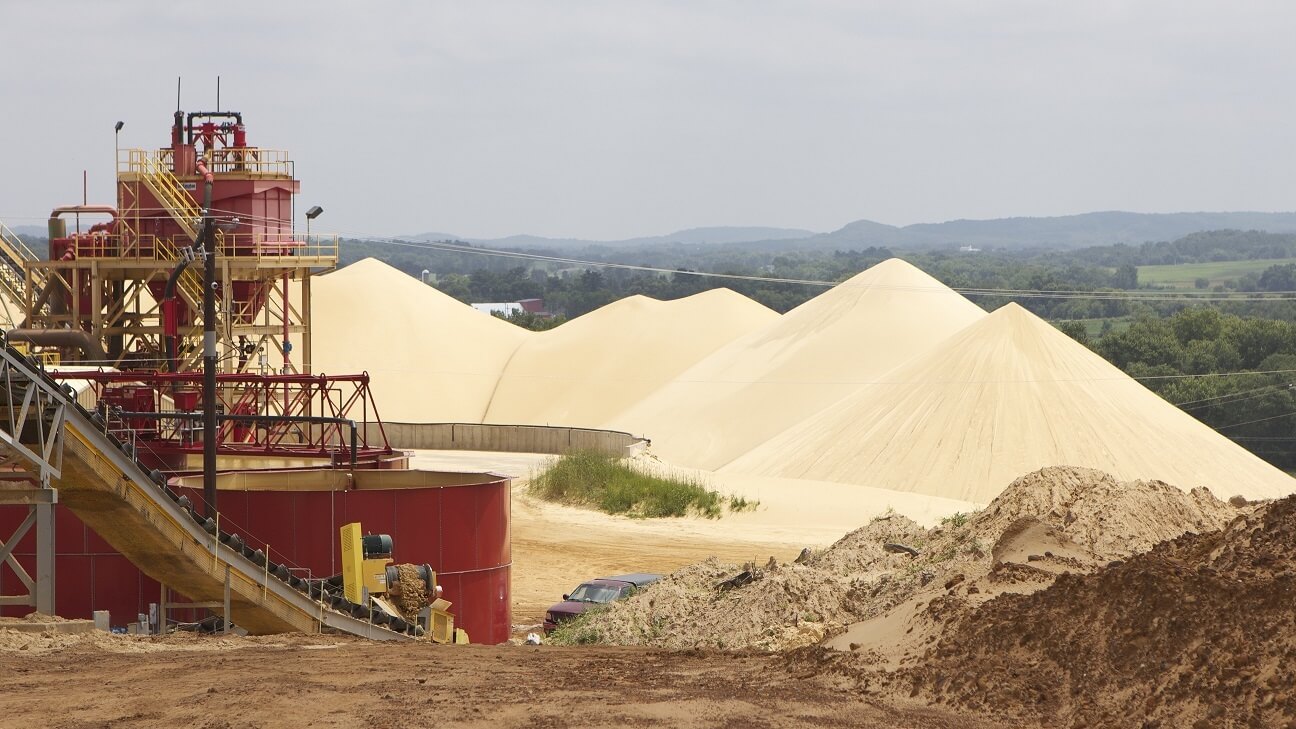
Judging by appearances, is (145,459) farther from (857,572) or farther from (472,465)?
(472,465)

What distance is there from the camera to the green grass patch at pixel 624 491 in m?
42.0

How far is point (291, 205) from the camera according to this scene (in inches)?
1613

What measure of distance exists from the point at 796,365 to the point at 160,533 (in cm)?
4805

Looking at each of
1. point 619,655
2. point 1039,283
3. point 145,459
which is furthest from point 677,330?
point 1039,283

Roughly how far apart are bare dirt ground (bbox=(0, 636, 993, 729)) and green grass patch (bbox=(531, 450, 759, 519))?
25681 millimetres

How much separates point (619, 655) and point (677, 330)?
69.3 m

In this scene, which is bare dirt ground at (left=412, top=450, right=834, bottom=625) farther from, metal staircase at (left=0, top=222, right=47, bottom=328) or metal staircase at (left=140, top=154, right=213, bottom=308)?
metal staircase at (left=0, top=222, right=47, bottom=328)

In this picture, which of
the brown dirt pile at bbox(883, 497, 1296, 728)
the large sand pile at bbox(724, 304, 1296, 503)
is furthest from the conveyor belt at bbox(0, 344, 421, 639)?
the large sand pile at bbox(724, 304, 1296, 503)

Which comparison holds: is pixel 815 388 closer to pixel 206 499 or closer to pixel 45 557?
pixel 206 499

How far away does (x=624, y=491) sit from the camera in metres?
42.8

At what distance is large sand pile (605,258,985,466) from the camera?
61.4m

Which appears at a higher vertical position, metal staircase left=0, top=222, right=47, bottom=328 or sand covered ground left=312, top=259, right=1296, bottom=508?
metal staircase left=0, top=222, right=47, bottom=328

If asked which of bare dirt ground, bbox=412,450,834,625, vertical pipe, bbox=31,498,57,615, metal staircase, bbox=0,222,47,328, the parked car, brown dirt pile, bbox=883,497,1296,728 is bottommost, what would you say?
bare dirt ground, bbox=412,450,834,625

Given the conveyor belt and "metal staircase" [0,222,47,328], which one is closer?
the conveyor belt
